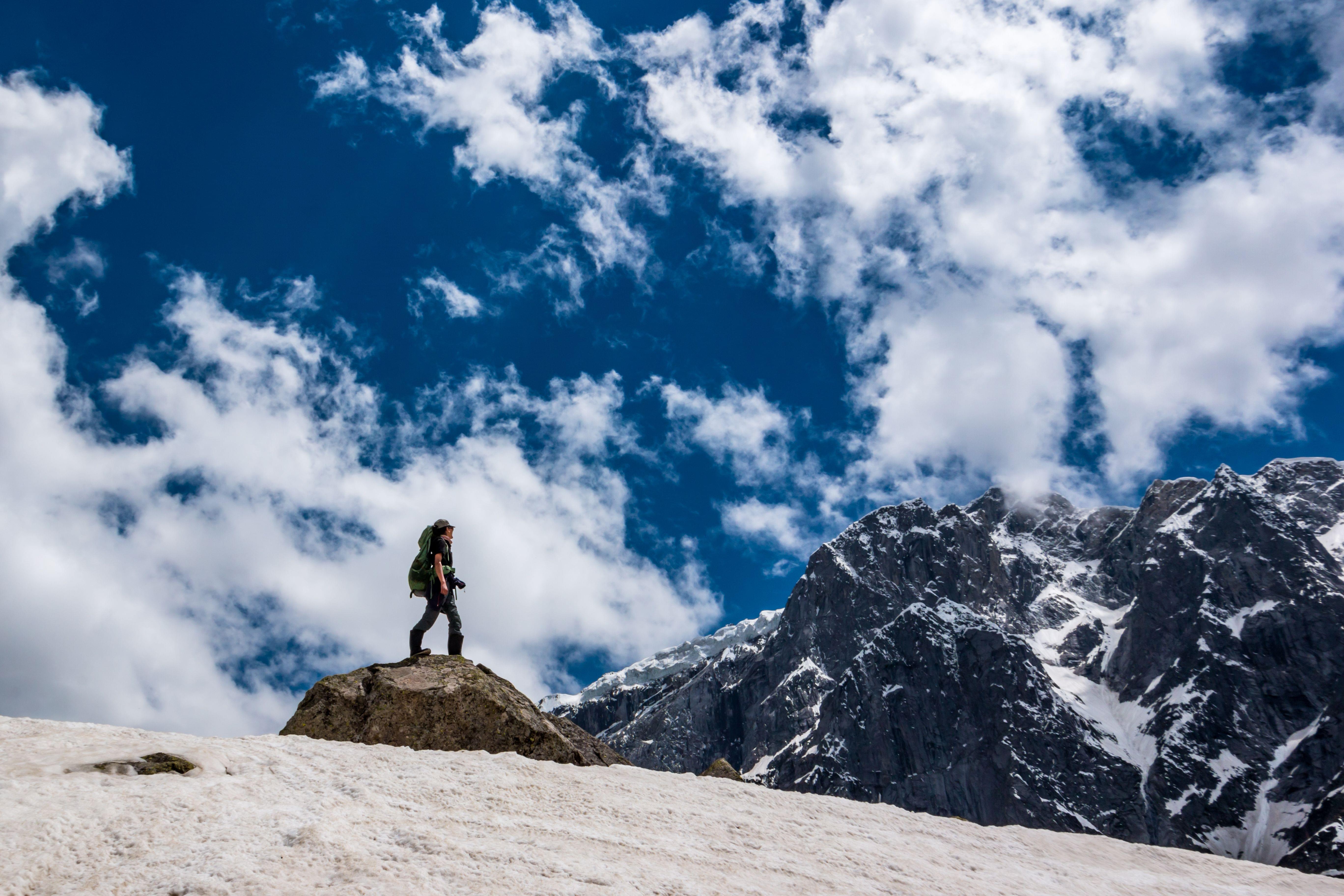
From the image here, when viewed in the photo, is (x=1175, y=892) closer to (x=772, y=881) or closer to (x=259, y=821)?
(x=772, y=881)

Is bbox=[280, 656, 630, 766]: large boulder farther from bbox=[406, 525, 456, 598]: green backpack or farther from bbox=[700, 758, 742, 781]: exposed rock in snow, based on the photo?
bbox=[700, 758, 742, 781]: exposed rock in snow

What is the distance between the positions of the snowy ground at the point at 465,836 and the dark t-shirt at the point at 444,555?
5561 mm

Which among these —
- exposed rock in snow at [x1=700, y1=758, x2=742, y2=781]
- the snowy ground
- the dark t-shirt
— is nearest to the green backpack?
the dark t-shirt

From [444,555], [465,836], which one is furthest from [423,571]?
[465,836]

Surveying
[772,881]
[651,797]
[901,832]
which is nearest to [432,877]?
[772,881]

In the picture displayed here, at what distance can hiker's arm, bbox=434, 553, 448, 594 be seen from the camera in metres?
15.4

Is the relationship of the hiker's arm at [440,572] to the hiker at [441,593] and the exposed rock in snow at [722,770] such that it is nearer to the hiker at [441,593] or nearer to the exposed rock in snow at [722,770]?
the hiker at [441,593]

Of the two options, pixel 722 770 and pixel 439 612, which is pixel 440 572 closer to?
pixel 439 612

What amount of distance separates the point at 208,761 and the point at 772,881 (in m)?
5.55

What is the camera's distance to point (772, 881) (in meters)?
7.77

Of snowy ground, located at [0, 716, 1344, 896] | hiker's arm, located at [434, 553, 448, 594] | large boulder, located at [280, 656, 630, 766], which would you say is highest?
hiker's arm, located at [434, 553, 448, 594]

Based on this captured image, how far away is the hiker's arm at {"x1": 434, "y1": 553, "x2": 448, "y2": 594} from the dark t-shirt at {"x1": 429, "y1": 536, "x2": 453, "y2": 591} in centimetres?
11

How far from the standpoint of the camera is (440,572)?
50.6ft

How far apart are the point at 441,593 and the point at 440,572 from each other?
0.44 meters
